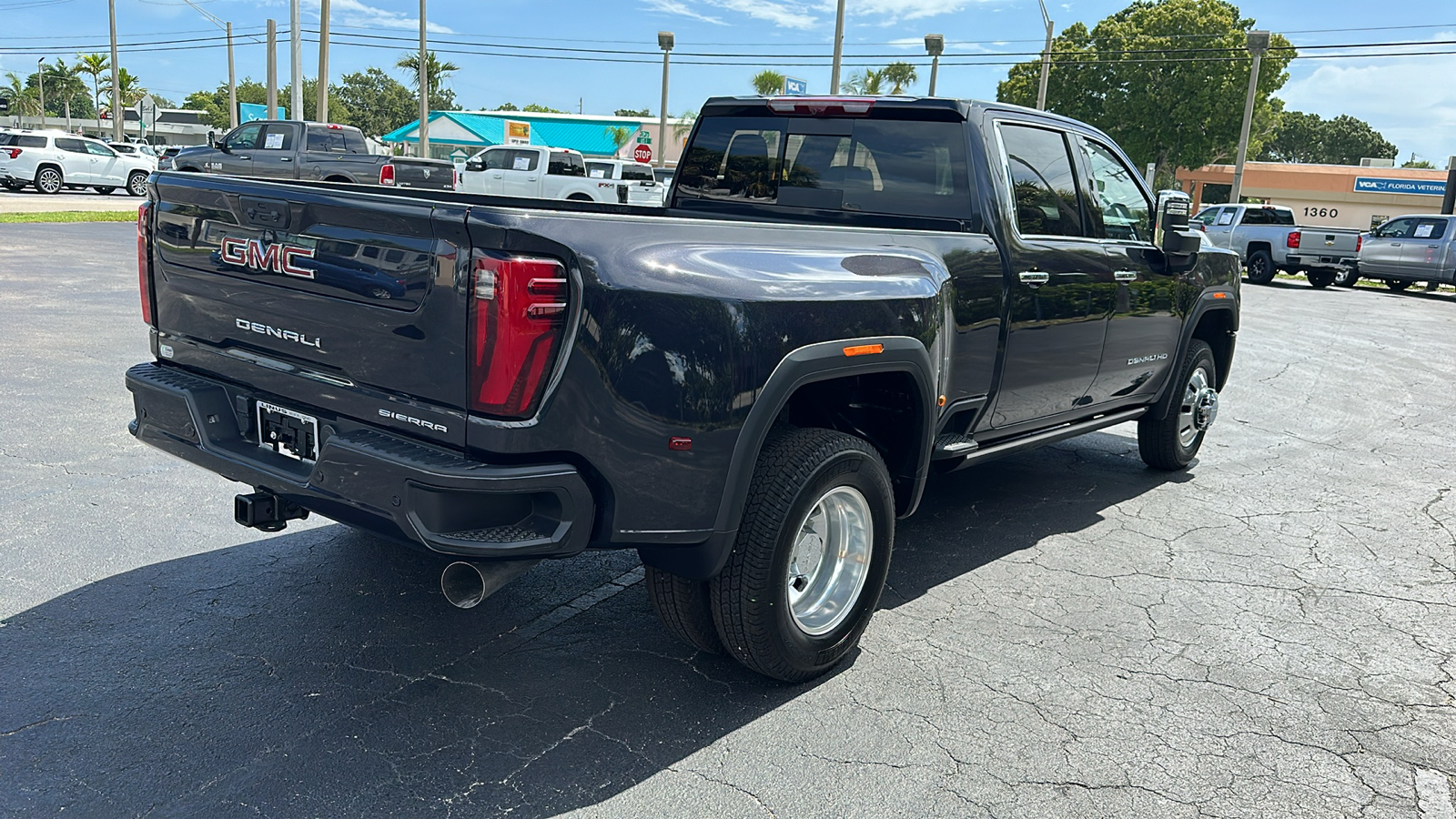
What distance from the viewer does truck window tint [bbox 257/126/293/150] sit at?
22.9 meters

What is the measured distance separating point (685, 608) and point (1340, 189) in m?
66.0

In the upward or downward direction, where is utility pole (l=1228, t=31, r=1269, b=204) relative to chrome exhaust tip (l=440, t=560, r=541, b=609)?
upward

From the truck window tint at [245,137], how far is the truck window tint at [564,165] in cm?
605

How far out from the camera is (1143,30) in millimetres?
53594

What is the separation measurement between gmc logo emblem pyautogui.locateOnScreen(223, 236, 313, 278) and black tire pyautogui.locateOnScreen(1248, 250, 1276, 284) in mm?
25506

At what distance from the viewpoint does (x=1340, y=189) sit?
5956cm

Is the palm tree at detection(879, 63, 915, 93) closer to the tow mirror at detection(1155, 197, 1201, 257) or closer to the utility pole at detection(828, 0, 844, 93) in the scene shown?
the utility pole at detection(828, 0, 844, 93)

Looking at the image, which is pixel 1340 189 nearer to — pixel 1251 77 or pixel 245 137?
pixel 1251 77

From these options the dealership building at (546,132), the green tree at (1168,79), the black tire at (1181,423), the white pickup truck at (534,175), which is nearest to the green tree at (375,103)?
the dealership building at (546,132)

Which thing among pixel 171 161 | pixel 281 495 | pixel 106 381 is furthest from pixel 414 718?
pixel 171 161

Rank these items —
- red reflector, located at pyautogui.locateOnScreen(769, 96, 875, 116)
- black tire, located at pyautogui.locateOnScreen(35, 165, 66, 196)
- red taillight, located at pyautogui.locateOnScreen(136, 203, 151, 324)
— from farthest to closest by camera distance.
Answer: black tire, located at pyautogui.locateOnScreen(35, 165, 66, 196) → red reflector, located at pyautogui.locateOnScreen(769, 96, 875, 116) → red taillight, located at pyautogui.locateOnScreen(136, 203, 151, 324)

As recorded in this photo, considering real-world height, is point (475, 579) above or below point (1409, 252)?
below

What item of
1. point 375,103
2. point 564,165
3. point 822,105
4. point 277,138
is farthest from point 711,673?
point 375,103

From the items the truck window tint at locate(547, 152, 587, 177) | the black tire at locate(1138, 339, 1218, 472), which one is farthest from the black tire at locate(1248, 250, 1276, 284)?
the black tire at locate(1138, 339, 1218, 472)
